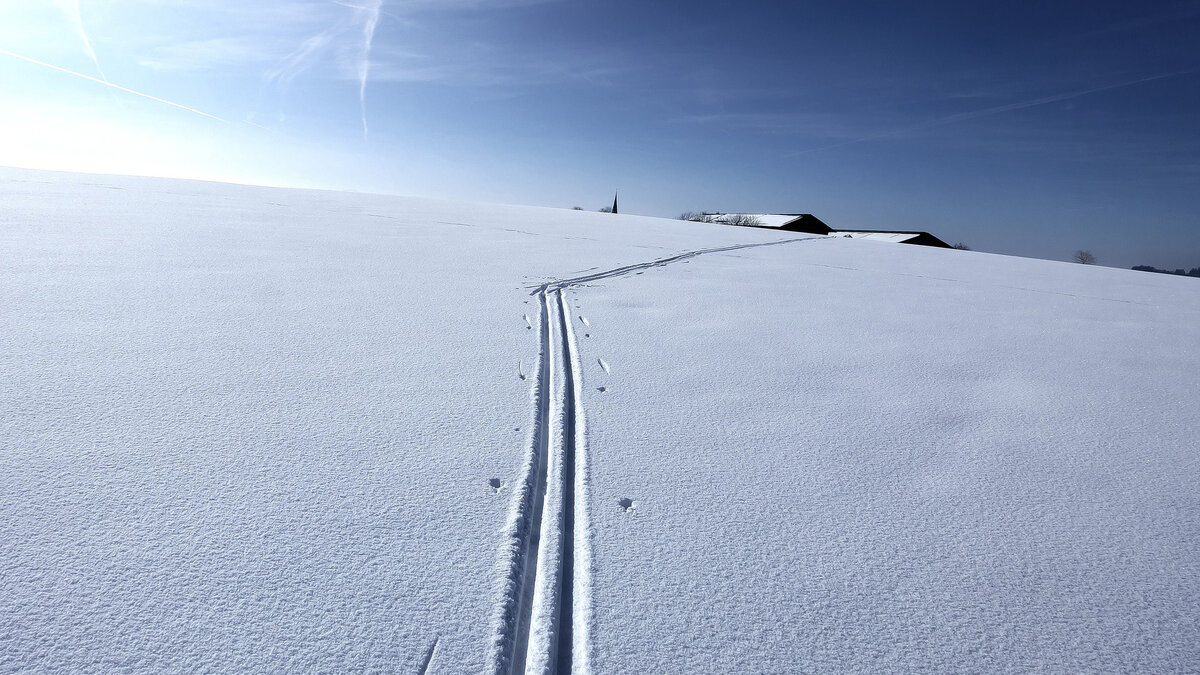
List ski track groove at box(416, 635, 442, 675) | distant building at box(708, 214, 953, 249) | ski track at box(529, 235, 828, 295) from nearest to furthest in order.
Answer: ski track groove at box(416, 635, 442, 675), ski track at box(529, 235, 828, 295), distant building at box(708, 214, 953, 249)

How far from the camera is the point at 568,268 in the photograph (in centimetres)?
478

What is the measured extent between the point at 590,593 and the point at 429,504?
1.39ft

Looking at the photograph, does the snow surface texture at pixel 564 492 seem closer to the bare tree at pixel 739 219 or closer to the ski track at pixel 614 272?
the ski track at pixel 614 272

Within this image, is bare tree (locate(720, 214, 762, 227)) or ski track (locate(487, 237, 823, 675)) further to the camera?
bare tree (locate(720, 214, 762, 227))

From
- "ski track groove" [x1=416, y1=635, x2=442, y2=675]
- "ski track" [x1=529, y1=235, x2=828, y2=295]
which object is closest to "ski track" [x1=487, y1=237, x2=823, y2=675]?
"ski track groove" [x1=416, y1=635, x2=442, y2=675]

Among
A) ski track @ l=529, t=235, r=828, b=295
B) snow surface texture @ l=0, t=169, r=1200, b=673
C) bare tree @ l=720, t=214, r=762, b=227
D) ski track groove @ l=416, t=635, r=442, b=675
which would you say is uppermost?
bare tree @ l=720, t=214, r=762, b=227

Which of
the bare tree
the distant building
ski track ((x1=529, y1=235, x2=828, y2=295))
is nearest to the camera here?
ski track ((x1=529, y1=235, x2=828, y2=295))

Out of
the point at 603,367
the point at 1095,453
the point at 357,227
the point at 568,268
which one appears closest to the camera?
the point at 1095,453

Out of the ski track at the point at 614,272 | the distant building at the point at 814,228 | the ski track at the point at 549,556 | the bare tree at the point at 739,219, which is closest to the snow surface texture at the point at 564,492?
the ski track at the point at 549,556

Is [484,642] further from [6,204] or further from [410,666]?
[6,204]

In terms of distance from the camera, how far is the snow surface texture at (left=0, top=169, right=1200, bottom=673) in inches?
36.5

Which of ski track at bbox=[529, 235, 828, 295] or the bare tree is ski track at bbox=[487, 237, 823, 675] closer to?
ski track at bbox=[529, 235, 828, 295]


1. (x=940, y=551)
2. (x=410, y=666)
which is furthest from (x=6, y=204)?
(x=940, y=551)

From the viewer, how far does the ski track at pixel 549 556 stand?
0.90 m
